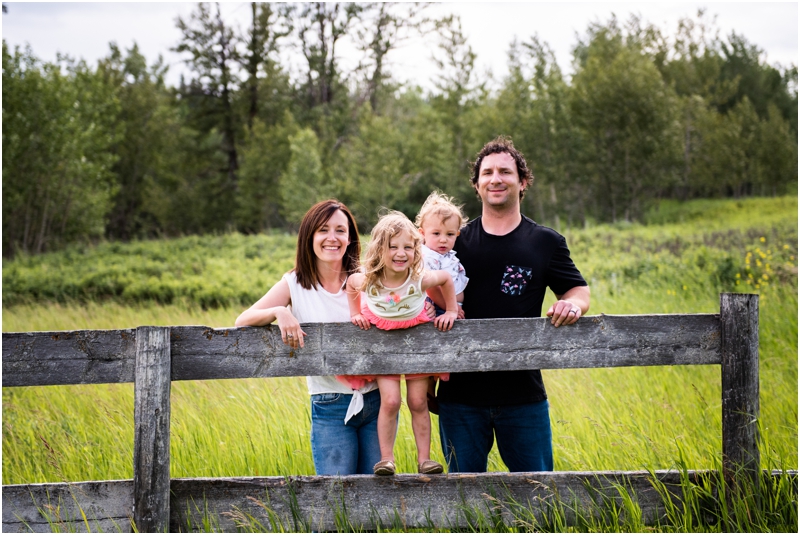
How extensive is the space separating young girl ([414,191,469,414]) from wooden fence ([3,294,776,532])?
395 millimetres

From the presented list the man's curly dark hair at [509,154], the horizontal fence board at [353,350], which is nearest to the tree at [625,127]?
the man's curly dark hair at [509,154]

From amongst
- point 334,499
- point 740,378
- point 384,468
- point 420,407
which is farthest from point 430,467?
point 740,378

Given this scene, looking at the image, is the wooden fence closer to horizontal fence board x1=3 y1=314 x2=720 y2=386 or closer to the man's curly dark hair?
horizontal fence board x1=3 y1=314 x2=720 y2=386

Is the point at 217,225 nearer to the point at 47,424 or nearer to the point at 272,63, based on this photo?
the point at 272,63

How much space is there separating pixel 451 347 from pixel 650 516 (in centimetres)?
128

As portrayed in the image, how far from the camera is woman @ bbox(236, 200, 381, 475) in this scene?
3180 mm

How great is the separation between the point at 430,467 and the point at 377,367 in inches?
21.4

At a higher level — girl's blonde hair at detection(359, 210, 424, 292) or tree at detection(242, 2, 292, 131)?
tree at detection(242, 2, 292, 131)

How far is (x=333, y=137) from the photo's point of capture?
124 ft

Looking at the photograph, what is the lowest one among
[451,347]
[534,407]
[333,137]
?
[534,407]

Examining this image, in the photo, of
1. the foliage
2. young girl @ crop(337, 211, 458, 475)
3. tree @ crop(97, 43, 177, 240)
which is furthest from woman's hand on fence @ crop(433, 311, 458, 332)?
tree @ crop(97, 43, 177, 240)

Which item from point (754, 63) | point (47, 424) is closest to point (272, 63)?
point (47, 424)

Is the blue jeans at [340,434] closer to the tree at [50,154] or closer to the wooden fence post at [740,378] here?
the wooden fence post at [740,378]

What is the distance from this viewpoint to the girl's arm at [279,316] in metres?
2.93
